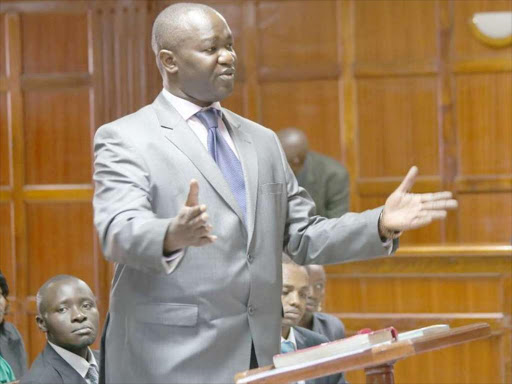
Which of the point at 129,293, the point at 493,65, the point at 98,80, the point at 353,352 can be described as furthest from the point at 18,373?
the point at 493,65

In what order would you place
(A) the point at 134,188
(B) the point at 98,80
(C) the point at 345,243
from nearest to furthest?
1. (A) the point at 134,188
2. (C) the point at 345,243
3. (B) the point at 98,80

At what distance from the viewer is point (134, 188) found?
2.16 meters

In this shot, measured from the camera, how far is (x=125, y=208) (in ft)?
6.87

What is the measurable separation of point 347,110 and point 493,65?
978mm

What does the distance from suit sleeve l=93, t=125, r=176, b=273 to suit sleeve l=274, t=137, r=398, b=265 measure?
1.31ft

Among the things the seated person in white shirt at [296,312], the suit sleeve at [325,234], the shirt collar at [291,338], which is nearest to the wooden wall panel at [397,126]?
the seated person in white shirt at [296,312]

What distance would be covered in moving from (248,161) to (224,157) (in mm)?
56

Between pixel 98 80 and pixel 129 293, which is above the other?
pixel 98 80

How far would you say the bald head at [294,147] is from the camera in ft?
19.5

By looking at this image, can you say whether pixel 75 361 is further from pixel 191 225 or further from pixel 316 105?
pixel 316 105

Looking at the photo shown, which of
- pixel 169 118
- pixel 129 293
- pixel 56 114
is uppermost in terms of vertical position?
pixel 56 114

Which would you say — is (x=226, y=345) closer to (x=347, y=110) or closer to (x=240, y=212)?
(x=240, y=212)

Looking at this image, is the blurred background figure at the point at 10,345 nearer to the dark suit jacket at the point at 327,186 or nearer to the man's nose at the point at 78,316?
the man's nose at the point at 78,316

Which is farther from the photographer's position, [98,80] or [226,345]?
[98,80]
